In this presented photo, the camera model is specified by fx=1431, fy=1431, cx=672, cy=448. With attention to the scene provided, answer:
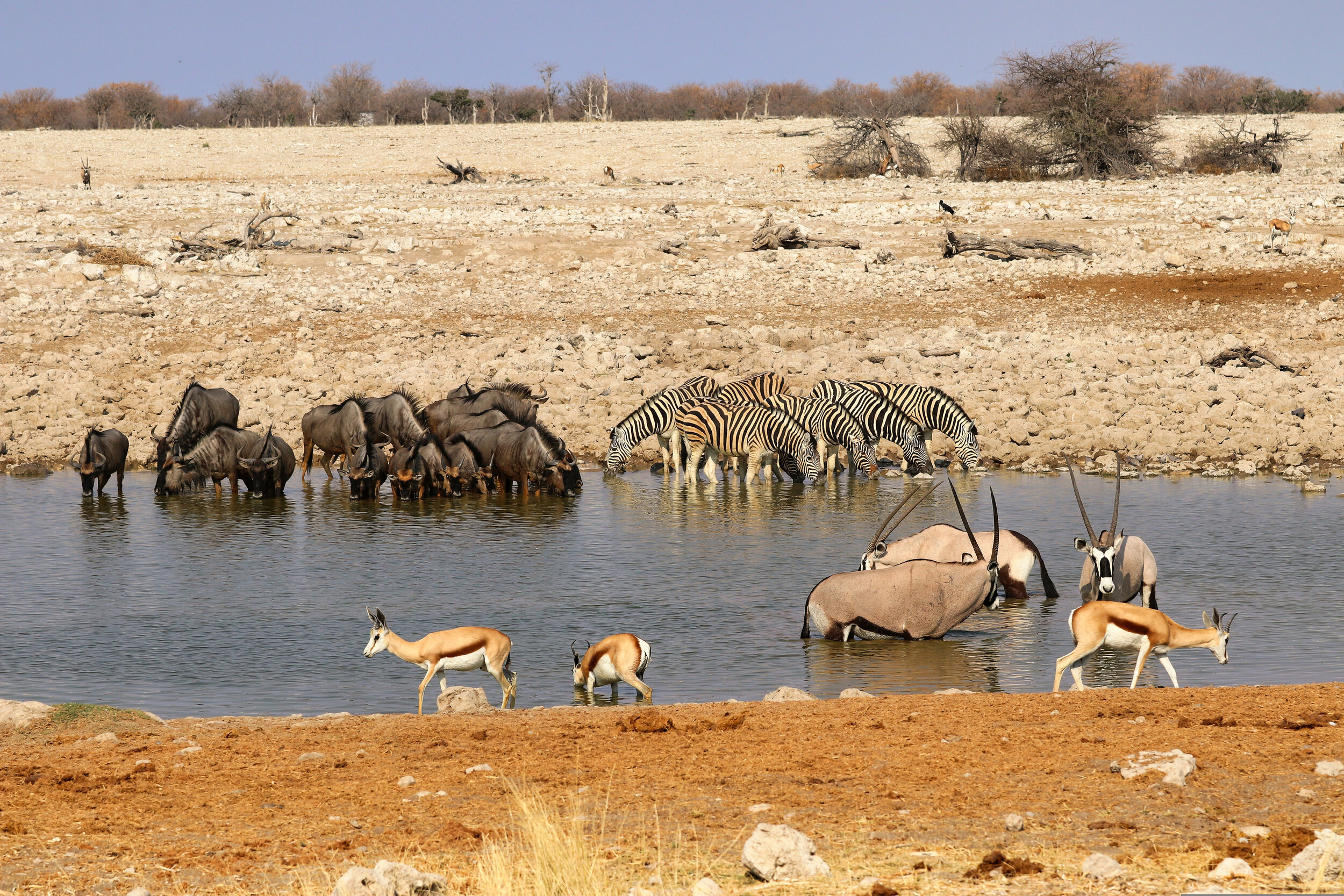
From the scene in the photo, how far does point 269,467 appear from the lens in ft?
58.9

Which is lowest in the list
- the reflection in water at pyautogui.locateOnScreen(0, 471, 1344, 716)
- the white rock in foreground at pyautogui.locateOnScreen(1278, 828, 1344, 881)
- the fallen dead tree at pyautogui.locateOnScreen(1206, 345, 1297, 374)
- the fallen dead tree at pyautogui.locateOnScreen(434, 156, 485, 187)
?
the reflection in water at pyautogui.locateOnScreen(0, 471, 1344, 716)

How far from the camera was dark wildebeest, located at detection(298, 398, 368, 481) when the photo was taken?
741 inches

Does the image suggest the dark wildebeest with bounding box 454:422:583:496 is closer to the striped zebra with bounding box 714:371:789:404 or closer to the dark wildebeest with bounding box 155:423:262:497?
the dark wildebeest with bounding box 155:423:262:497

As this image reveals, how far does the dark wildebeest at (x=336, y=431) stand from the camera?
18.8 meters

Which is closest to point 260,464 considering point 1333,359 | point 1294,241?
point 1333,359

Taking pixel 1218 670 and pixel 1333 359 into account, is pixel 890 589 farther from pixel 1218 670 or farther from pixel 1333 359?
pixel 1333 359

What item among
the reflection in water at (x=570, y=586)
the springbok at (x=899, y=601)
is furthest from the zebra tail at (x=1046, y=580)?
A: the springbok at (x=899, y=601)

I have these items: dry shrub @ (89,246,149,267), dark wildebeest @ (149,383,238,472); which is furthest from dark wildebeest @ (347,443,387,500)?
dry shrub @ (89,246,149,267)

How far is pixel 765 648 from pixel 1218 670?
3.04 metres

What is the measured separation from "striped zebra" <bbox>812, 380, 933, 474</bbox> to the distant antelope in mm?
10421

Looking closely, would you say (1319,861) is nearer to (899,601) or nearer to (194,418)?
(899,601)

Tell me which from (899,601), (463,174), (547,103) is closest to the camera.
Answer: (899,601)

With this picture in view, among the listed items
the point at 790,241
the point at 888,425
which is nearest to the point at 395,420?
the point at 888,425

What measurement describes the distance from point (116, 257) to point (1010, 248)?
641 inches
